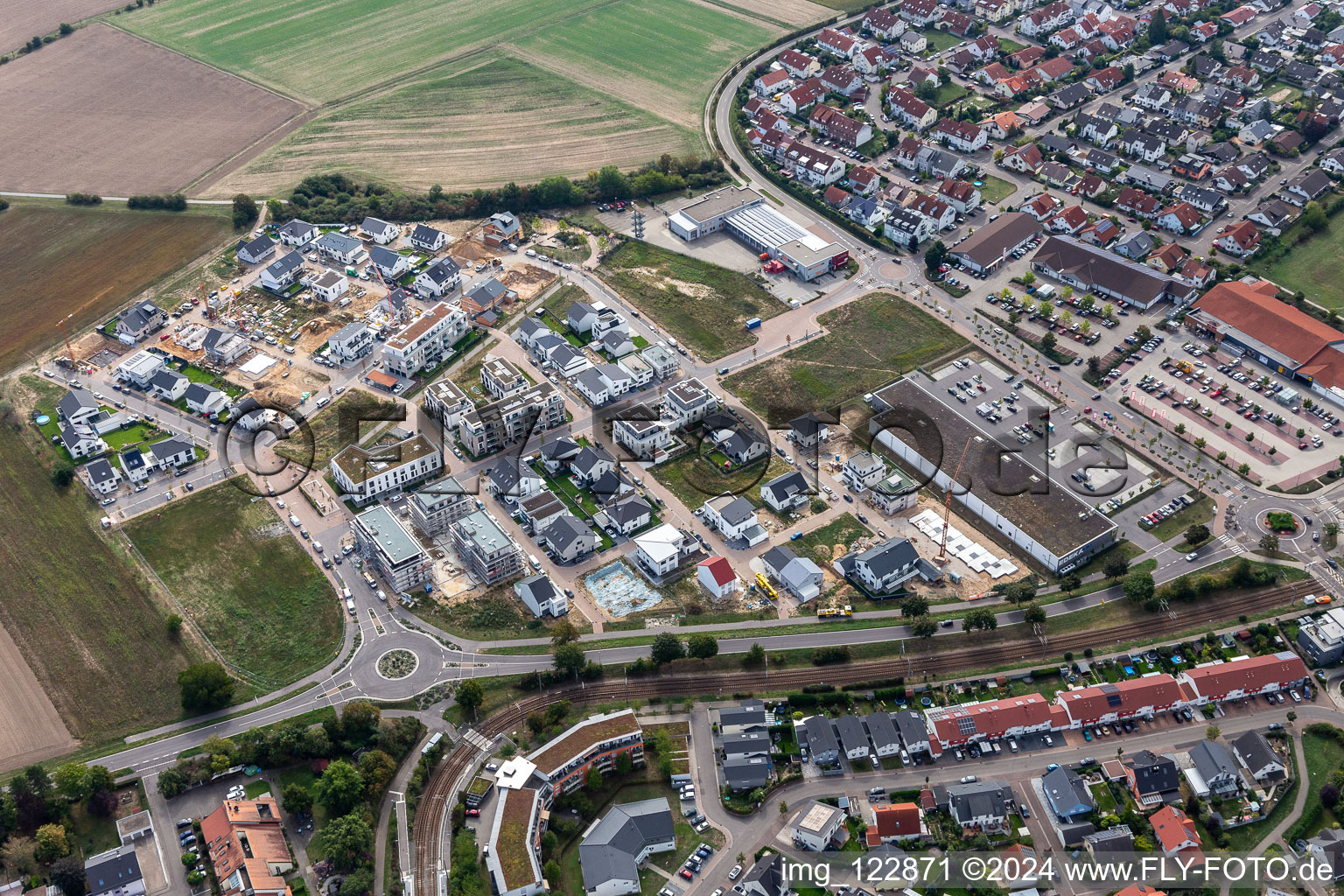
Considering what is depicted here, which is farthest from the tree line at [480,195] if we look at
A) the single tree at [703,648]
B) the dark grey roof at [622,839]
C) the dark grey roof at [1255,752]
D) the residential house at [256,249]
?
the dark grey roof at [1255,752]

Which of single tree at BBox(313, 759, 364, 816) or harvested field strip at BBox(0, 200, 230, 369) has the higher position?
harvested field strip at BBox(0, 200, 230, 369)

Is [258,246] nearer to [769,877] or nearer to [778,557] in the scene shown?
[778,557]

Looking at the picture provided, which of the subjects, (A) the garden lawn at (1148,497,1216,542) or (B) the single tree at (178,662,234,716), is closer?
(B) the single tree at (178,662,234,716)

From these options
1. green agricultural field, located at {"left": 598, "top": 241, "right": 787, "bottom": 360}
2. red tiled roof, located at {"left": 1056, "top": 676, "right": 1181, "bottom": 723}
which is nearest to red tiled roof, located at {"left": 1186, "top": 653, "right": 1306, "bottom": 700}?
red tiled roof, located at {"left": 1056, "top": 676, "right": 1181, "bottom": 723}

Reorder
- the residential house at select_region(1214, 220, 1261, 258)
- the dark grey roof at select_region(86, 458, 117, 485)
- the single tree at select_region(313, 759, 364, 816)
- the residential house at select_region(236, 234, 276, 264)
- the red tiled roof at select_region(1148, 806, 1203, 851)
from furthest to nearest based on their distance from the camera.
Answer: the residential house at select_region(236, 234, 276, 264)
the residential house at select_region(1214, 220, 1261, 258)
the dark grey roof at select_region(86, 458, 117, 485)
the single tree at select_region(313, 759, 364, 816)
the red tiled roof at select_region(1148, 806, 1203, 851)

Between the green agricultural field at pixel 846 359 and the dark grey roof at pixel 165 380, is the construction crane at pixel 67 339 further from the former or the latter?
the green agricultural field at pixel 846 359

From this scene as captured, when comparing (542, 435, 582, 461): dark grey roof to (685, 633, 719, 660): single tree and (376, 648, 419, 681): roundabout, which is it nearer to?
(376, 648, 419, 681): roundabout

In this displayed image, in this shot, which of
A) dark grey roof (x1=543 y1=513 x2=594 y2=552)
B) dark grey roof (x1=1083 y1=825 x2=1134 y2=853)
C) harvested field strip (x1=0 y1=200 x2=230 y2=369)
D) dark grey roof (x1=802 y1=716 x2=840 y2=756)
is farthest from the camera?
harvested field strip (x1=0 y1=200 x2=230 y2=369)

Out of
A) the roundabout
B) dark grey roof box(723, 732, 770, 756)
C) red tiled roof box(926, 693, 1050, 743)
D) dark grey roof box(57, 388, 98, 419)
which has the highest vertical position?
dark grey roof box(57, 388, 98, 419)
